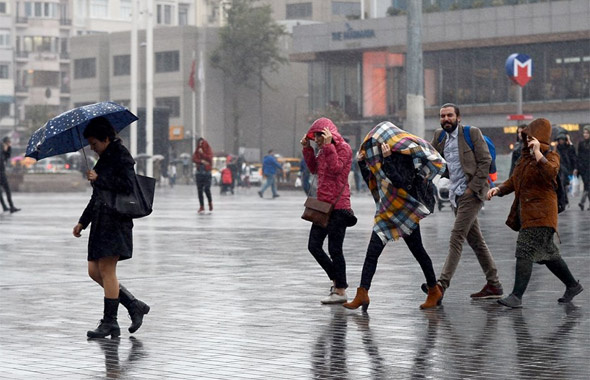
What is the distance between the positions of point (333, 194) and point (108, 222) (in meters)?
2.74

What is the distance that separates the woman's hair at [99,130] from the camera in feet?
32.8

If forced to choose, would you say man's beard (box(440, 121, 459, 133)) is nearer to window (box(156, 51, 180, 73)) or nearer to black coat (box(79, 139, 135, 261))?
black coat (box(79, 139, 135, 261))

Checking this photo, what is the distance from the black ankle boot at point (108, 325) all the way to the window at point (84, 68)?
101765 mm

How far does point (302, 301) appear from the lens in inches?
478

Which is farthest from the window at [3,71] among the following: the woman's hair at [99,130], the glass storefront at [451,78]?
the woman's hair at [99,130]

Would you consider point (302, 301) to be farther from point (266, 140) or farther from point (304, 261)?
point (266, 140)

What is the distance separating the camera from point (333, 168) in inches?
478

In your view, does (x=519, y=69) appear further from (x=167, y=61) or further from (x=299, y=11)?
(x=299, y=11)

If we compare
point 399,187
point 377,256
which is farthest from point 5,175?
point 399,187

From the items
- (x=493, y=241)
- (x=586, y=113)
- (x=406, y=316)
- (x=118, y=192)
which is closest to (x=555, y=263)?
(x=406, y=316)

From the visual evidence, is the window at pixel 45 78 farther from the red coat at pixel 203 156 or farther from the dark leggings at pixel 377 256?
the dark leggings at pixel 377 256

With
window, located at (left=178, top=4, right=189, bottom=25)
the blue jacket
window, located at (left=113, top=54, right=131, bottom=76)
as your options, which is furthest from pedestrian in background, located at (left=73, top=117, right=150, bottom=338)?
window, located at (left=178, top=4, right=189, bottom=25)

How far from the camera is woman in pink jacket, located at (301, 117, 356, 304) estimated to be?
39.7 feet

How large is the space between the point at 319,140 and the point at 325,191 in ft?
1.50
